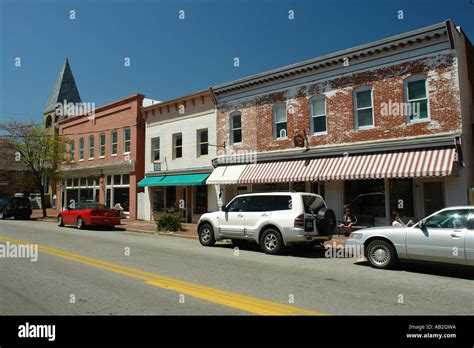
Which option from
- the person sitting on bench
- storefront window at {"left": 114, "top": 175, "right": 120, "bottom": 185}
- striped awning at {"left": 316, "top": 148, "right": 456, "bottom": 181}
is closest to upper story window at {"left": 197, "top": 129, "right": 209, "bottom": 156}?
striped awning at {"left": 316, "top": 148, "right": 456, "bottom": 181}

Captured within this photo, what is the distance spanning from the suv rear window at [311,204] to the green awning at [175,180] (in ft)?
30.8

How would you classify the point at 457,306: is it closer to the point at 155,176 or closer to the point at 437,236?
the point at 437,236

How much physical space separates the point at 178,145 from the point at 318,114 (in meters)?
9.89

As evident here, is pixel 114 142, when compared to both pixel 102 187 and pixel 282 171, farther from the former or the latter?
pixel 282 171

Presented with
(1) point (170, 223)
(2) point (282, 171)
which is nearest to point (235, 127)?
→ (2) point (282, 171)

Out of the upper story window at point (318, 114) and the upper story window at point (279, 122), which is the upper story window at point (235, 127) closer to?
the upper story window at point (279, 122)

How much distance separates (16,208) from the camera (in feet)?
88.3

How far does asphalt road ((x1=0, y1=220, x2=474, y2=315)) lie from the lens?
223 inches

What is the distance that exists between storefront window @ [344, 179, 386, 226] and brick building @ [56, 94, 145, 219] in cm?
1508

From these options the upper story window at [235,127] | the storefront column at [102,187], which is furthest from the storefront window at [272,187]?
the storefront column at [102,187]

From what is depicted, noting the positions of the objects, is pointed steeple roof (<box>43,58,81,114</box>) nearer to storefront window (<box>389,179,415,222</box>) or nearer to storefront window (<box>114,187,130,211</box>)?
storefront window (<box>114,187,130,211</box>)

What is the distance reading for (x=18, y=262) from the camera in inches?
370

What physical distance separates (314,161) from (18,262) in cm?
1157

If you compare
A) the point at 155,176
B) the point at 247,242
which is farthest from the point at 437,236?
the point at 155,176
